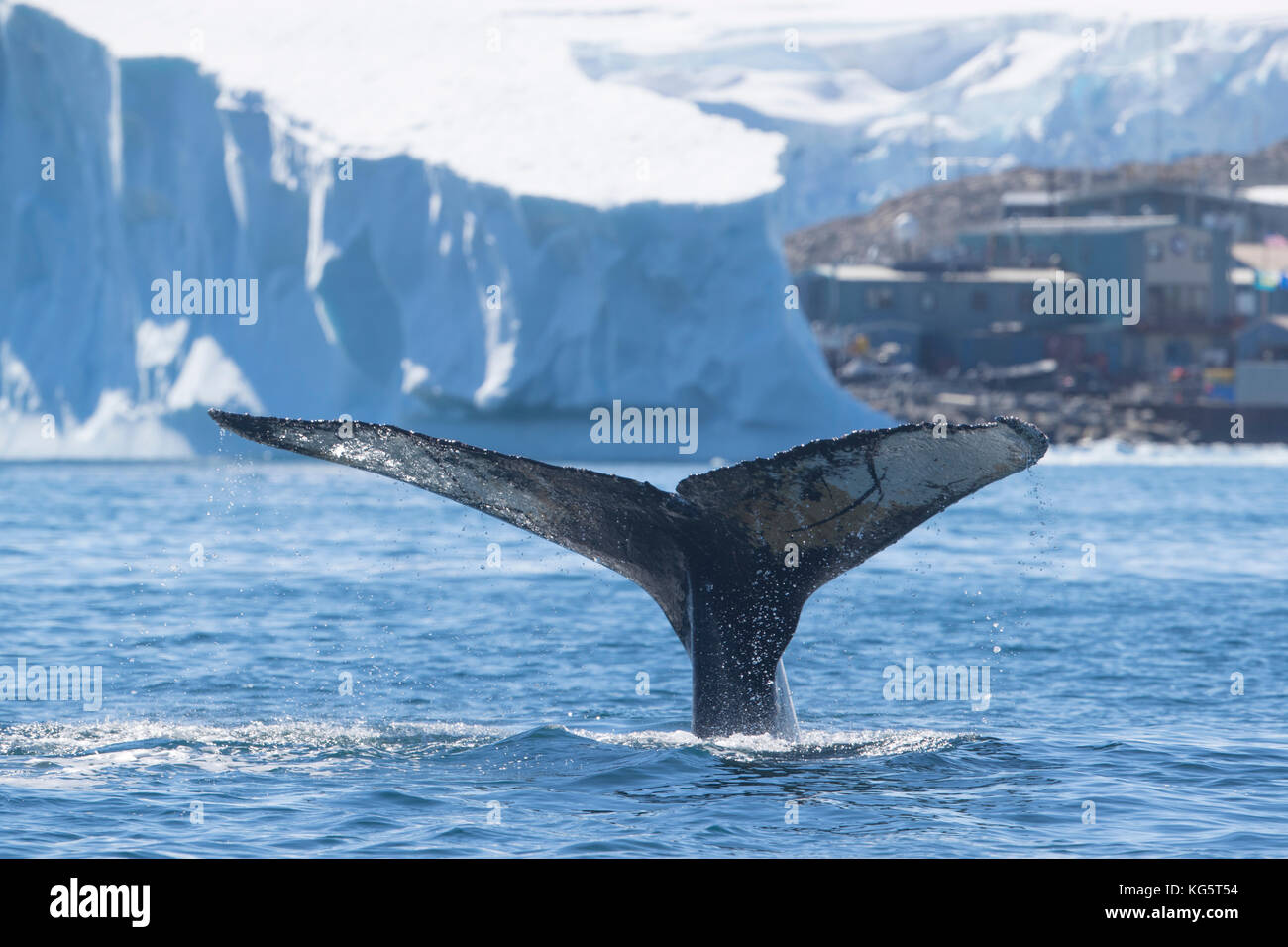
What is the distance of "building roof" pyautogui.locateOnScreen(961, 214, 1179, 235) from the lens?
60.8 metres

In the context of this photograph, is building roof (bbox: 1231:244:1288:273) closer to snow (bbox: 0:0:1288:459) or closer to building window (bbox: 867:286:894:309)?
building window (bbox: 867:286:894:309)

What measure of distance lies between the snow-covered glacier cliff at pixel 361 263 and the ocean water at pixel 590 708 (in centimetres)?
1296

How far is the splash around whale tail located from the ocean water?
0.87 m

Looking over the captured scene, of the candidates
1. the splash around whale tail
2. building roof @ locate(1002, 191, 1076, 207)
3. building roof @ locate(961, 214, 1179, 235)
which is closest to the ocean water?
the splash around whale tail

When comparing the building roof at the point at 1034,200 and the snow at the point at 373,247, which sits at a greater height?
the building roof at the point at 1034,200

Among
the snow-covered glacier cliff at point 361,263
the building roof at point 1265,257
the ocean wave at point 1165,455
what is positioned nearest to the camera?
the snow-covered glacier cliff at point 361,263

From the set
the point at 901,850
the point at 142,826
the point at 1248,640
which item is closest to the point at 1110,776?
the point at 901,850

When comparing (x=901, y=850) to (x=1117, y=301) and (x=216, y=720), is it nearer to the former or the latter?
(x=216, y=720)

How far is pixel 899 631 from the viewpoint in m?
16.1

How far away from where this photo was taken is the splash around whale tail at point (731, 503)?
267 inches

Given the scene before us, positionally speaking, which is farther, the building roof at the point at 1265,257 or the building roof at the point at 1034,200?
the building roof at the point at 1034,200

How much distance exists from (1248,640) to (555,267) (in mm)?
24731

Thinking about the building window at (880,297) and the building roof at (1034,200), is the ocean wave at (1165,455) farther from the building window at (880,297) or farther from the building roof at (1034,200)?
the building roof at (1034,200)

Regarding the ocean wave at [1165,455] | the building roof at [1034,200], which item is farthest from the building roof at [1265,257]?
the ocean wave at [1165,455]
